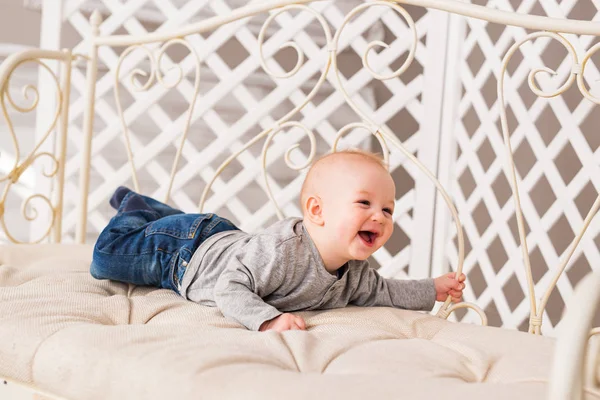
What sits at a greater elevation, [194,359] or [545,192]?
[545,192]

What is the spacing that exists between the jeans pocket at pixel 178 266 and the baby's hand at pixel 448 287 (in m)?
0.45

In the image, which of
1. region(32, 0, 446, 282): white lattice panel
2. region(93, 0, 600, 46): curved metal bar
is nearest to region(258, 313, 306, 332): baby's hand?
region(93, 0, 600, 46): curved metal bar

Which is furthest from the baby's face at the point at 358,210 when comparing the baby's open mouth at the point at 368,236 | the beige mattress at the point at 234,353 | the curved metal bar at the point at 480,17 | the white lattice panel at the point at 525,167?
the white lattice panel at the point at 525,167

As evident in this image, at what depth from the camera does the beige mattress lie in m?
0.85

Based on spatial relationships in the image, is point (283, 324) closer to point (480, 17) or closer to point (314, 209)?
point (314, 209)

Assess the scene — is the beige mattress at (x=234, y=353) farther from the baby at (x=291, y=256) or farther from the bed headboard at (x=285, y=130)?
the bed headboard at (x=285, y=130)

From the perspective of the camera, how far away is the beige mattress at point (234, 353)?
0.85 m

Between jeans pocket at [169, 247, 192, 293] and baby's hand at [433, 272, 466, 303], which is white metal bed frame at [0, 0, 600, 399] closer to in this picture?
baby's hand at [433, 272, 466, 303]

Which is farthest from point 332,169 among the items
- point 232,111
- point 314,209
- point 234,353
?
point 232,111

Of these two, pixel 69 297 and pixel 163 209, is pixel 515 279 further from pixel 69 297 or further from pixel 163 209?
pixel 69 297

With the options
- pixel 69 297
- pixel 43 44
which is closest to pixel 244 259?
pixel 69 297

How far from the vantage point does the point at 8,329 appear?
1.05 metres

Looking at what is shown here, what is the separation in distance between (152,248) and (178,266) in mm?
61

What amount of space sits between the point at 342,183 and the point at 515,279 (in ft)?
6.00
